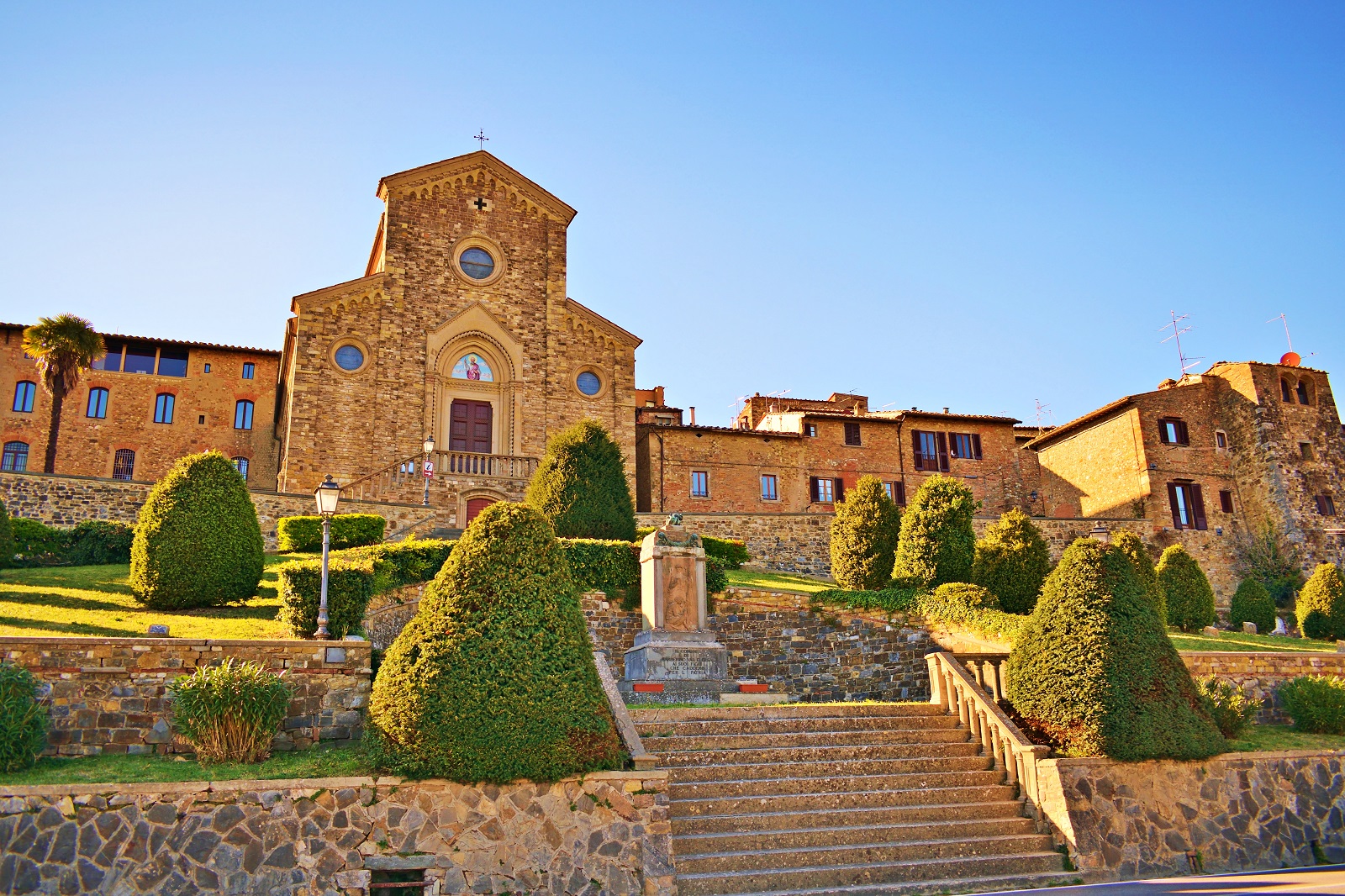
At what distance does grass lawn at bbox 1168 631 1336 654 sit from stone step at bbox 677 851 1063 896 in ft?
32.5

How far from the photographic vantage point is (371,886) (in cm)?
942

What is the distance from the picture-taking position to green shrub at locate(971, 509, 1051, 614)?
2080 cm

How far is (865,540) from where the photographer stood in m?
23.4

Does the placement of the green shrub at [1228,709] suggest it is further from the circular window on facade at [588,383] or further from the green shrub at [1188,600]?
the circular window on facade at [588,383]

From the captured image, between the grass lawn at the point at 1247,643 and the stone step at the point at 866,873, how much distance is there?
9.90m

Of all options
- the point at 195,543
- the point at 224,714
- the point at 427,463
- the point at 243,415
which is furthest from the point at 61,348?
the point at 224,714

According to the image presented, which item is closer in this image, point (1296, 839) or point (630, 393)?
point (1296, 839)

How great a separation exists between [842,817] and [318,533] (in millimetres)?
16855

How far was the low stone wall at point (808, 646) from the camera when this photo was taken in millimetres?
19141

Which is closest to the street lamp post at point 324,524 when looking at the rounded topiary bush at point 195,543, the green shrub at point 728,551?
the rounded topiary bush at point 195,543

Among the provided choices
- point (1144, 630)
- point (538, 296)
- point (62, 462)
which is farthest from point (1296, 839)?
point (62, 462)

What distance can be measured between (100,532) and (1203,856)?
21894 millimetres

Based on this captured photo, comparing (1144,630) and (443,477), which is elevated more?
(443,477)

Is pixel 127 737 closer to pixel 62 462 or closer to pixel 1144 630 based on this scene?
pixel 1144 630
